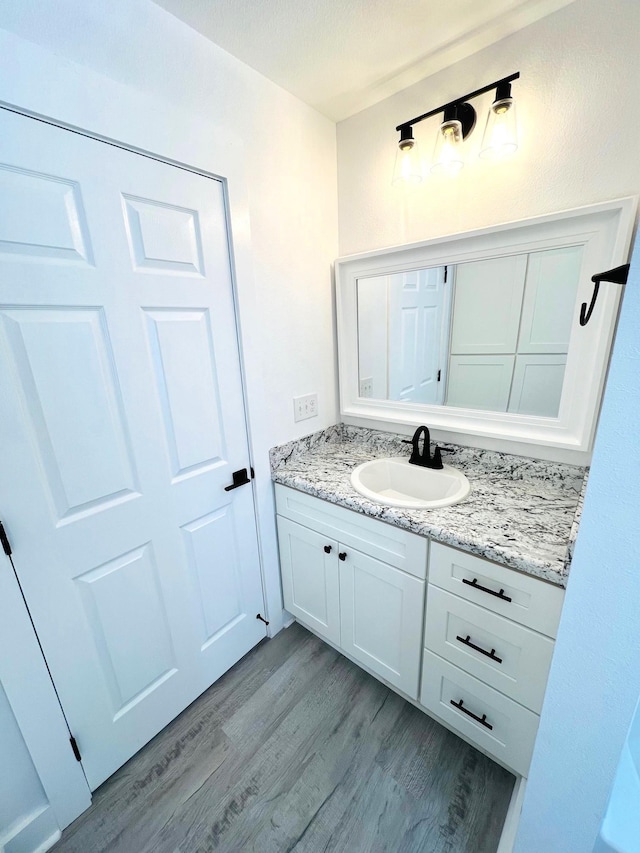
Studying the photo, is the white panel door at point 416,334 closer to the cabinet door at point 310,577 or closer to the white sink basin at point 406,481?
the white sink basin at point 406,481

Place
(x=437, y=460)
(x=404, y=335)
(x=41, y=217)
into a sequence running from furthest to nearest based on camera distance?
1. (x=404, y=335)
2. (x=437, y=460)
3. (x=41, y=217)

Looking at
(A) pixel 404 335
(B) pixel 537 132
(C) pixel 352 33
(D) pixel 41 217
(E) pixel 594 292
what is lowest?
(A) pixel 404 335

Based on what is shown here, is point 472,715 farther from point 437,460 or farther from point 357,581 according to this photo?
point 437,460

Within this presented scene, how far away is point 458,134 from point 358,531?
1.43 metres

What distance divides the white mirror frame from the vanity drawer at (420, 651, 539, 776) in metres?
0.84

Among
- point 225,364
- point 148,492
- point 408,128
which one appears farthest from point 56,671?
point 408,128

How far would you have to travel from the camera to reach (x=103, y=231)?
3.00ft

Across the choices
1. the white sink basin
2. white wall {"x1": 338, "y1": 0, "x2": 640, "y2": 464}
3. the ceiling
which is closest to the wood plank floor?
the white sink basin

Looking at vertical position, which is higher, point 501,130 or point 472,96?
point 472,96

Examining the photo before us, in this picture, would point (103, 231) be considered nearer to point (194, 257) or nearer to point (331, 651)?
point (194, 257)

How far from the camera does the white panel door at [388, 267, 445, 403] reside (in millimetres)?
1454

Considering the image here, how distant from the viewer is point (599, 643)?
0.52 meters

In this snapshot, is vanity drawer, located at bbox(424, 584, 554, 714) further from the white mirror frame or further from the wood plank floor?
the white mirror frame

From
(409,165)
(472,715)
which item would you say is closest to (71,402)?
(409,165)
